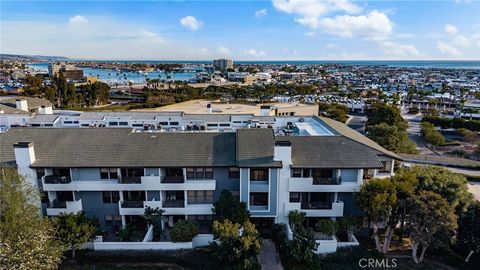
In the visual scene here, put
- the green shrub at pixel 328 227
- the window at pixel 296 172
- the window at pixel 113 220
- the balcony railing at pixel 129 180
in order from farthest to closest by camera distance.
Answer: the window at pixel 113 220
the window at pixel 296 172
the balcony railing at pixel 129 180
the green shrub at pixel 328 227

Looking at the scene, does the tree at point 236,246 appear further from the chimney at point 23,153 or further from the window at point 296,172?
the chimney at point 23,153

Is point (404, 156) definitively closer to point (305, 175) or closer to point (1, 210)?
point (305, 175)

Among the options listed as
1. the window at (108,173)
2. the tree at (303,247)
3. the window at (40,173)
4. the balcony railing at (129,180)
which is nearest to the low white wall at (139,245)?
the balcony railing at (129,180)

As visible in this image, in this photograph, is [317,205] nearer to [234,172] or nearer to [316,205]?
[316,205]

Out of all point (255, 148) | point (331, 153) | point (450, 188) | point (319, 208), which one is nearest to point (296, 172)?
point (331, 153)

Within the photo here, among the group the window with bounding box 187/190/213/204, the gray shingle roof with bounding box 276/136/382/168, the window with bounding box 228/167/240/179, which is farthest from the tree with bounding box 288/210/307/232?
the window with bounding box 187/190/213/204

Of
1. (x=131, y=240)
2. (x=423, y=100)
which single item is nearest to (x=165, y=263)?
(x=131, y=240)
